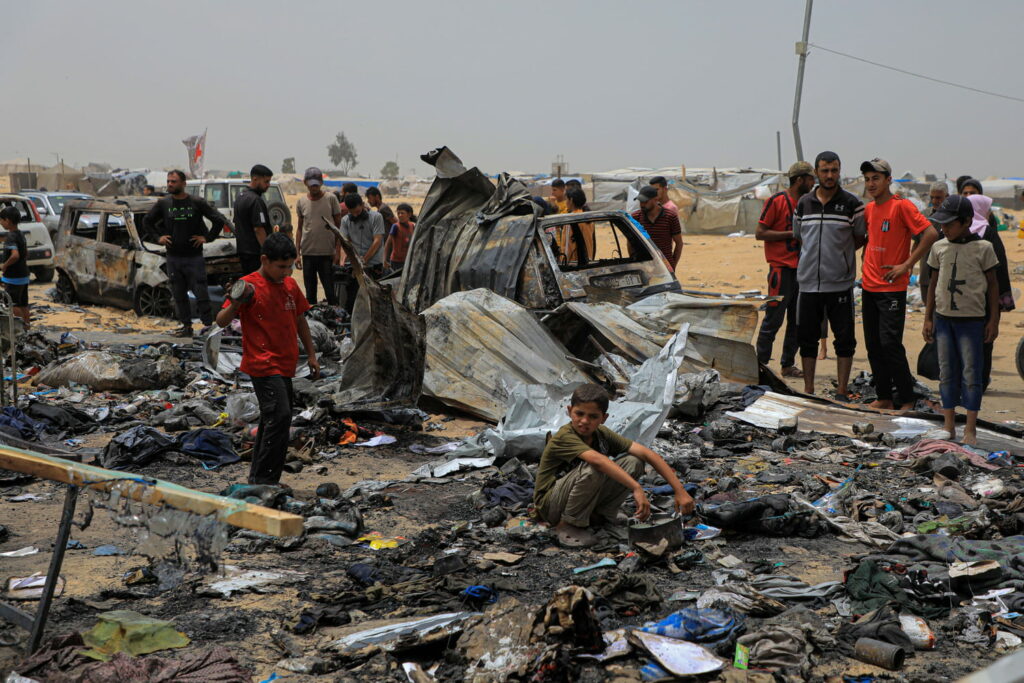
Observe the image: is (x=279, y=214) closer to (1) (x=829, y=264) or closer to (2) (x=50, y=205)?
(2) (x=50, y=205)

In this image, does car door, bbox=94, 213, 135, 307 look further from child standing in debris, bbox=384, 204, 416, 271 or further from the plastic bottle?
the plastic bottle

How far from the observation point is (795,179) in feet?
28.2

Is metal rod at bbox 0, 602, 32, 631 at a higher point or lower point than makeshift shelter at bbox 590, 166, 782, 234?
lower

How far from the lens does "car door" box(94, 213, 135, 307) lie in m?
12.8

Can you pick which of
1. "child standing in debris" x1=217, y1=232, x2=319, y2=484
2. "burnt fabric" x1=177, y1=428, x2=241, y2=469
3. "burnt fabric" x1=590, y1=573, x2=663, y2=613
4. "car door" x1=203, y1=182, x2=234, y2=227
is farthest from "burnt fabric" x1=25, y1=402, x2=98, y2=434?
"car door" x1=203, y1=182, x2=234, y2=227

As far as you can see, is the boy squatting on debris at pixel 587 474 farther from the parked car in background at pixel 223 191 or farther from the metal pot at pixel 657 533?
the parked car in background at pixel 223 191

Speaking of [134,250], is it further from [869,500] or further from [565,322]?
[869,500]

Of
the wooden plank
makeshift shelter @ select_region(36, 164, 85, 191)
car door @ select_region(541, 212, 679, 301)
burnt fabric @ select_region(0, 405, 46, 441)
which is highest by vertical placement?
makeshift shelter @ select_region(36, 164, 85, 191)

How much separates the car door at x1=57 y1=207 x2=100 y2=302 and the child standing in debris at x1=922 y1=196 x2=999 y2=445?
11.2m

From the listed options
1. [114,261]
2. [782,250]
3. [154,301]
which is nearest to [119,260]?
[114,261]

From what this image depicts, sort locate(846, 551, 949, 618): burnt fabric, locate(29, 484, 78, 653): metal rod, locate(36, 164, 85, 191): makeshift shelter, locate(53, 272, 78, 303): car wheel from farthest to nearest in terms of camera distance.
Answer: locate(36, 164, 85, 191): makeshift shelter → locate(53, 272, 78, 303): car wheel → locate(846, 551, 949, 618): burnt fabric → locate(29, 484, 78, 653): metal rod

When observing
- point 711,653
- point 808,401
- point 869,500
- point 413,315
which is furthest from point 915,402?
point 711,653

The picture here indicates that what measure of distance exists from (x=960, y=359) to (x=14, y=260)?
367 inches

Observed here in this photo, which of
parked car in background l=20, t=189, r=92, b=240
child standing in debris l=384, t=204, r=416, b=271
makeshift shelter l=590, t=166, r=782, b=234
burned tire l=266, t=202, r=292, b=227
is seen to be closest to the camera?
child standing in debris l=384, t=204, r=416, b=271
